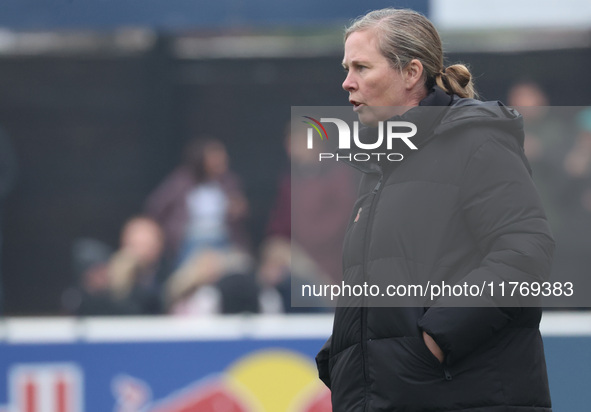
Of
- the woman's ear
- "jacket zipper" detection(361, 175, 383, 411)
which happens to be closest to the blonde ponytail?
the woman's ear

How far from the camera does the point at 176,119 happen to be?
19.0 ft

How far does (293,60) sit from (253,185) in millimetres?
780

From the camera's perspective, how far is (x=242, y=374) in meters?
5.09

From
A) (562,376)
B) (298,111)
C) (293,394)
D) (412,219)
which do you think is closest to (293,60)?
(298,111)

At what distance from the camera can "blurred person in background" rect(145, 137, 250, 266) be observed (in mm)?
5672

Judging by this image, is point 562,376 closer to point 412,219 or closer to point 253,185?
point 253,185

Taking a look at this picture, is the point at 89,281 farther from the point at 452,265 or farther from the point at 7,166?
the point at 452,265

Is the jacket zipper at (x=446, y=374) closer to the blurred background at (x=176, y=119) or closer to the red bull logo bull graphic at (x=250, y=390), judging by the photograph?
the red bull logo bull graphic at (x=250, y=390)

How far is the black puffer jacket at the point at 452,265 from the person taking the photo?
214 centimetres

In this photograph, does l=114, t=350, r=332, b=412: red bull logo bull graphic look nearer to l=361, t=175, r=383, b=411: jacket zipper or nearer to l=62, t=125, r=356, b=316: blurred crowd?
l=62, t=125, r=356, b=316: blurred crowd

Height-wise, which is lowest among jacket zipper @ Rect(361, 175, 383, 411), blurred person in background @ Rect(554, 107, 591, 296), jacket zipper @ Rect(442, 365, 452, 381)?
jacket zipper @ Rect(442, 365, 452, 381)

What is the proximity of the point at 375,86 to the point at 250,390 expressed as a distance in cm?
299

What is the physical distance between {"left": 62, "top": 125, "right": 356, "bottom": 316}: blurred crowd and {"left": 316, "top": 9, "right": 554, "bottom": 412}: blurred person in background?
104 inches

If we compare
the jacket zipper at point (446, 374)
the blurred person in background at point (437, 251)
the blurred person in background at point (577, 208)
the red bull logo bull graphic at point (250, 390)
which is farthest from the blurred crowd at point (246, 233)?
the jacket zipper at point (446, 374)
